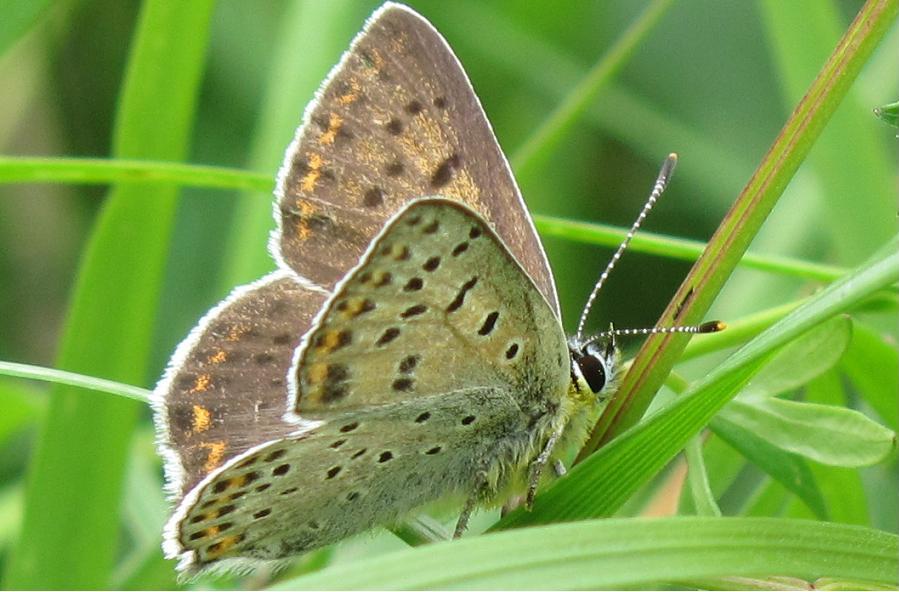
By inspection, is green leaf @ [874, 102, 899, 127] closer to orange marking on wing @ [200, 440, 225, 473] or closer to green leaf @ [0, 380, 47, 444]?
orange marking on wing @ [200, 440, 225, 473]

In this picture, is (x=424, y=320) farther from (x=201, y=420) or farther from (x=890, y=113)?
(x=890, y=113)

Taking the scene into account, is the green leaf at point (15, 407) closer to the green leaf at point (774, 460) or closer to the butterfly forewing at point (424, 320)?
the butterfly forewing at point (424, 320)

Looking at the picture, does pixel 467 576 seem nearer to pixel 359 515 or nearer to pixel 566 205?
pixel 359 515

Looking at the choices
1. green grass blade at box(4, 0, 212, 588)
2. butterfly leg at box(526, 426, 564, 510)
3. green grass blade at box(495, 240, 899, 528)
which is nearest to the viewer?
green grass blade at box(495, 240, 899, 528)

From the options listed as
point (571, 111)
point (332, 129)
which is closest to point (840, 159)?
point (571, 111)

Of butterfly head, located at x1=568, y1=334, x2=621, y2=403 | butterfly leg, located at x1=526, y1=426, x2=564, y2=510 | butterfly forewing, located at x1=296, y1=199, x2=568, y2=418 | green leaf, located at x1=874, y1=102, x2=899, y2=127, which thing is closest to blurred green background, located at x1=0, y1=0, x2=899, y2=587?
butterfly head, located at x1=568, y1=334, x2=621, y2=403
